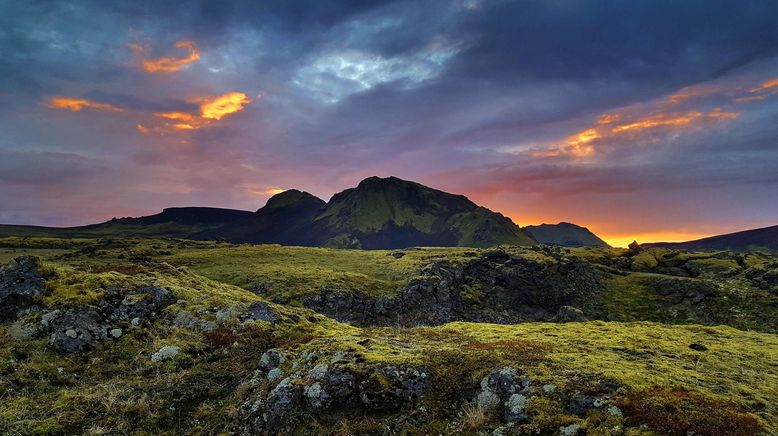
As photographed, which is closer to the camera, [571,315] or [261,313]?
[261,313]

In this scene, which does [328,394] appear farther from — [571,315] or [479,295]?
[479,295]

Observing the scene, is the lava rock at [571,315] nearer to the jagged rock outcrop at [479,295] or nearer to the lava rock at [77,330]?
the jagged rock outcrop at [479,295]

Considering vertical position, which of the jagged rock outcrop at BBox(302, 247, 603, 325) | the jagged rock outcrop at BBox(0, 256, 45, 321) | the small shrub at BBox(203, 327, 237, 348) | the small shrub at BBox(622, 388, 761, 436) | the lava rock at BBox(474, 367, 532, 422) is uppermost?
the jagged rock outcrop at BBox(0, 256, 45, 321)

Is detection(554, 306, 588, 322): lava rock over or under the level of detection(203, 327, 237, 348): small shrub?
under

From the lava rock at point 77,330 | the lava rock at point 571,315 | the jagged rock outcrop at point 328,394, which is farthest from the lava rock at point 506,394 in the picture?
the lava rock at point 571,315

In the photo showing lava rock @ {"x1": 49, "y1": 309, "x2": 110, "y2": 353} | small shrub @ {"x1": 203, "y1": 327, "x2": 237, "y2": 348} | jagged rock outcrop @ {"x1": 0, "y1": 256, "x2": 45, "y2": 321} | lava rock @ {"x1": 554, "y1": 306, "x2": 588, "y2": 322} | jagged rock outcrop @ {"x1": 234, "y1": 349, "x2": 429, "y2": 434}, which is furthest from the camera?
lava rock @ {"x1": 554, "y1": 306, "x2": 588, "y2": 322}

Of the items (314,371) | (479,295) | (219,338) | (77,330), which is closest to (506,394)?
(314,371)

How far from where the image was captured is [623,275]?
10819 cm

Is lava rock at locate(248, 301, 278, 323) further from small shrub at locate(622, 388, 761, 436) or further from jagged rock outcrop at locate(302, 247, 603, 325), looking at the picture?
jagged rock outcrop at locate(302, 247, 603, 325)

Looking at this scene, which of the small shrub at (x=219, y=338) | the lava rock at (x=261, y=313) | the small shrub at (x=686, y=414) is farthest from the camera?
the lava rock at (x=261, y=313)

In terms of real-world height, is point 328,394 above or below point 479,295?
above

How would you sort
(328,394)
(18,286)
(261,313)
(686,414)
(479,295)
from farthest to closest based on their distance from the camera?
(479,295)
(261,313)
(18,286)
(328,394)
(686,414)

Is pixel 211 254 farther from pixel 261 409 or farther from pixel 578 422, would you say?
pixel 578 422

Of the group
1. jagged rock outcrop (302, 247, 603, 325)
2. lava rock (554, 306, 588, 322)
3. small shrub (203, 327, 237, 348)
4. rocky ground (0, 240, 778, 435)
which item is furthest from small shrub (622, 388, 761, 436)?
jagged rock outcrop (302, 247, 603, 325)
